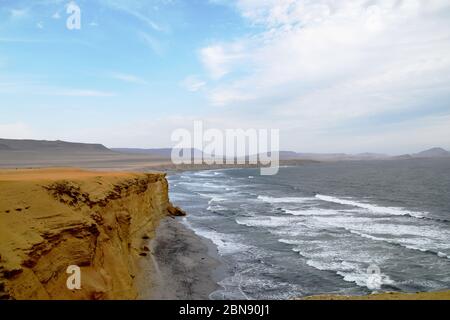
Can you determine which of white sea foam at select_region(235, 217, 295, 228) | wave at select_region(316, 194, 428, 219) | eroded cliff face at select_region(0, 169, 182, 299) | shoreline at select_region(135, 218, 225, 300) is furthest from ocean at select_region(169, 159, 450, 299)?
eroded cliff face at select_region(0, 169, 182, 299)

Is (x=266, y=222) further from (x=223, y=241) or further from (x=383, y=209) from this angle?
(x=383, y=209)

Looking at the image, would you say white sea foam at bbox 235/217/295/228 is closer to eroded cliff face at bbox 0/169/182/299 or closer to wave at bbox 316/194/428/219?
wave at bbox 316/194/428/219

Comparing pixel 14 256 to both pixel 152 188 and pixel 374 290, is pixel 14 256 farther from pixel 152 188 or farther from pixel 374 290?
pixel 152 188
